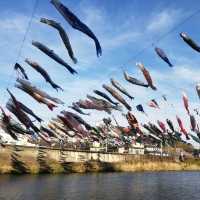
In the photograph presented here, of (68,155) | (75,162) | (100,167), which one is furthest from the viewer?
(100,167)

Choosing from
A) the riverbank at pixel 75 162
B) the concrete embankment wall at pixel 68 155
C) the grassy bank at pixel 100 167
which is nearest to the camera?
the riverbank at pixel 75 162

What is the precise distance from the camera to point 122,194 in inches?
2085

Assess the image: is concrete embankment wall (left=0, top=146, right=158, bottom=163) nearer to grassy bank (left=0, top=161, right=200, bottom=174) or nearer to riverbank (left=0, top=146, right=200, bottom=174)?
riverbank (left=0, top=146, right=200, bottom=174)

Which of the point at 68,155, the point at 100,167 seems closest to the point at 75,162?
A: the point at 68,155

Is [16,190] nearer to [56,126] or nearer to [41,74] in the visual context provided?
[56,126]

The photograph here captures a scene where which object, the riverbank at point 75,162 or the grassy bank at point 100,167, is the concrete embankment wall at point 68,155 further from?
the grassy bank at point 100,167

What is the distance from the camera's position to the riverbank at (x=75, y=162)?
91.1m

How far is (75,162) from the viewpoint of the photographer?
106m

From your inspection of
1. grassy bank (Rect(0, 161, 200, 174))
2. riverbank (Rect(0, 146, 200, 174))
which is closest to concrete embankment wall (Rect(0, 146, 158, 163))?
riverbank (Rect(0, 146, 200, 174))

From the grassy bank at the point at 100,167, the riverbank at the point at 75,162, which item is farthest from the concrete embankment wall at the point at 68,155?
the grassy bank at the point at 100,167

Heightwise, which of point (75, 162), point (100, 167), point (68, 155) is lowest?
point (100, 167)

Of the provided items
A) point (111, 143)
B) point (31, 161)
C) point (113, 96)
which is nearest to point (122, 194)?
point (113, 96)

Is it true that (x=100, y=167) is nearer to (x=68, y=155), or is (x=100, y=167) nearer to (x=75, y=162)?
(x=75, y=162)

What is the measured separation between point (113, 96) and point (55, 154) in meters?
67.2
